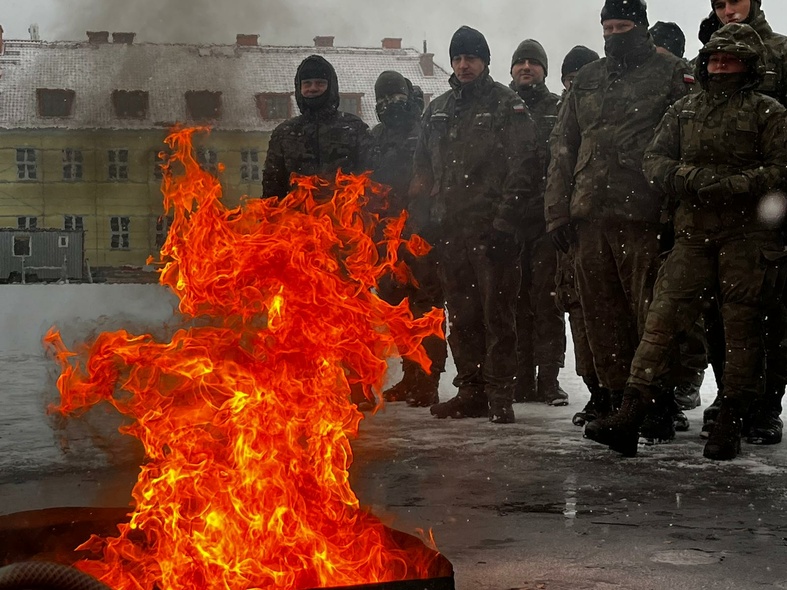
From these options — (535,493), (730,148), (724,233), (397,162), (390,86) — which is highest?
(390,86)

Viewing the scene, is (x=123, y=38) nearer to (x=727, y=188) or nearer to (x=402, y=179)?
(x=402, y=179)

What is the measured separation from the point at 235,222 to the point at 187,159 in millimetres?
830

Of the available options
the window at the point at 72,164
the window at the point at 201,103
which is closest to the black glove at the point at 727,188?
the window at the point at 201,103

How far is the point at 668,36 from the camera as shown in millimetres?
9859

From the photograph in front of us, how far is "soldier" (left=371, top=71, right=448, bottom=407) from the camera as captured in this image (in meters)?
10.4

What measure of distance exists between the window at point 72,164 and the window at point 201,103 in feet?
106

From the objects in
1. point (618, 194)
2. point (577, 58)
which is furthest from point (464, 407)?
point (577, 58)

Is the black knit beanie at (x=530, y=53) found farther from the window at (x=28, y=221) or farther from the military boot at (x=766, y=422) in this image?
the window at (x=28, y=221)

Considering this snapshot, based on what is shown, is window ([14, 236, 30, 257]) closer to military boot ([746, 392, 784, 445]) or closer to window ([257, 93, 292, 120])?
window ([257, 93, 292, 120])

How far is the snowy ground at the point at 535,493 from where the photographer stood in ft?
14.3

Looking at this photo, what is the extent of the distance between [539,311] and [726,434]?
3.54 m

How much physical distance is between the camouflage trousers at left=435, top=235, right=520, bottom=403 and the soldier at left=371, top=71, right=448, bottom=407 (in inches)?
42.6

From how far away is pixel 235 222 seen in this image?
4.87 m

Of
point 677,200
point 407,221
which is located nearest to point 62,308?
point 407,221
